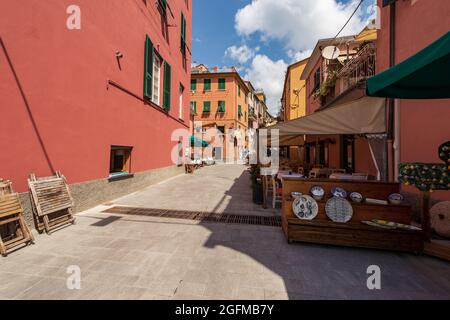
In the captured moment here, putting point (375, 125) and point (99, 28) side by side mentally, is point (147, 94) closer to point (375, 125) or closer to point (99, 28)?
point (99, 28)

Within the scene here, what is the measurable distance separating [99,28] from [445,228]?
926 centimetres

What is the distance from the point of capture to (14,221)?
144 inches

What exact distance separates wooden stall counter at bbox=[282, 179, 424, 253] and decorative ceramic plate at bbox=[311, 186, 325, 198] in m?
0.07

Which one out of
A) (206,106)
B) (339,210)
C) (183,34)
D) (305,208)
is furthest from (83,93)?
(206,106)

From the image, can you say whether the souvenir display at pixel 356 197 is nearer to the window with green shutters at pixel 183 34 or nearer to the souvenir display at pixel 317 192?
the souvenir display at pixel 317 192

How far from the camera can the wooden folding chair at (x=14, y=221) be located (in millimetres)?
3330

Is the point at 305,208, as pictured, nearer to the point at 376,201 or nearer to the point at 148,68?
the point at 376,201

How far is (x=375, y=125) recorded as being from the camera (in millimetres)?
4910

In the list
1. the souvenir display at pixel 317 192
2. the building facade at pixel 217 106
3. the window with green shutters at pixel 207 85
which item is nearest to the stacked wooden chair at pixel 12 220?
the souvenir display at pixel 317 192

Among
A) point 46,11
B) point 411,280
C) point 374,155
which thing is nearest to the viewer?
point 411,280

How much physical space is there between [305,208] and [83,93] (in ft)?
19.5

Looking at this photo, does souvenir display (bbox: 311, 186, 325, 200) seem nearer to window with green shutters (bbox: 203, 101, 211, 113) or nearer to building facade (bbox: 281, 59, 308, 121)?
building facade (bbox: 281, 59, 308, 121)

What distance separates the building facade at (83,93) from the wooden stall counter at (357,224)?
5088 millimetres
